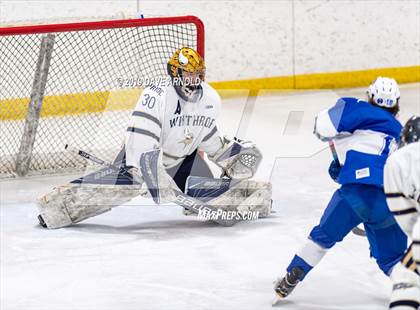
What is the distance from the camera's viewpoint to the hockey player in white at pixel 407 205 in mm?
2801

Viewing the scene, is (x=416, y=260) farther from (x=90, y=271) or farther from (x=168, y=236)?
(x=168, y=236)

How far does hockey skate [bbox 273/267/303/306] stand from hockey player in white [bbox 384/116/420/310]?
0.69 m

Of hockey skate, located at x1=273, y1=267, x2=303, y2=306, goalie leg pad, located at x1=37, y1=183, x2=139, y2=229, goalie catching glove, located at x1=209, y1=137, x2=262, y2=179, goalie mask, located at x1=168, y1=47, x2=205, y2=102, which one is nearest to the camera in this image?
hockey skate, located at x1=273, y1=267, x2=303, y2=306

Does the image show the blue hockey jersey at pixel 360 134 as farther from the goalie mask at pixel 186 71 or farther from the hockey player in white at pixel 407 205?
the goalie mask at pixel 186 71

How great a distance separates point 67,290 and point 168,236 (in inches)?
31.2

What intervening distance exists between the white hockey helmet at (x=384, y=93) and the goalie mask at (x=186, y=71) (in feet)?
3.70

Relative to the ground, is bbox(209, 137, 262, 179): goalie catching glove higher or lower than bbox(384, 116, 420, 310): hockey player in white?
lower

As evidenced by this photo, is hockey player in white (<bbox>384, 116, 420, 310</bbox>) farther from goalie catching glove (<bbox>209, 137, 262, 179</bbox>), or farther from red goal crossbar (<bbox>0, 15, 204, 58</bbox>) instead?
red goal crossbar (<bbox>0, 15, 204, 58</bbox>)

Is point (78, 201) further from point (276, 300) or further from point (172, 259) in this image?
point (276, 300)

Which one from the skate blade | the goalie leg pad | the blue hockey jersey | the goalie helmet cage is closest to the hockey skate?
the skate blade

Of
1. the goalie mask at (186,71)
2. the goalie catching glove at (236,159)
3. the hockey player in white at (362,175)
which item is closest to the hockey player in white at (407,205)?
the hockey player in white at (362,175)

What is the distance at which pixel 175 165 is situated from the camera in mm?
4734

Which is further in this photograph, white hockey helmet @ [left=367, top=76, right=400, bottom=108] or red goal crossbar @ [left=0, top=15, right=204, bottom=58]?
red goal crossbar @ [left=0, top=15, right=204, bottom=58]

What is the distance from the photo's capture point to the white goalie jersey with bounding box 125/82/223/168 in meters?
4.49
